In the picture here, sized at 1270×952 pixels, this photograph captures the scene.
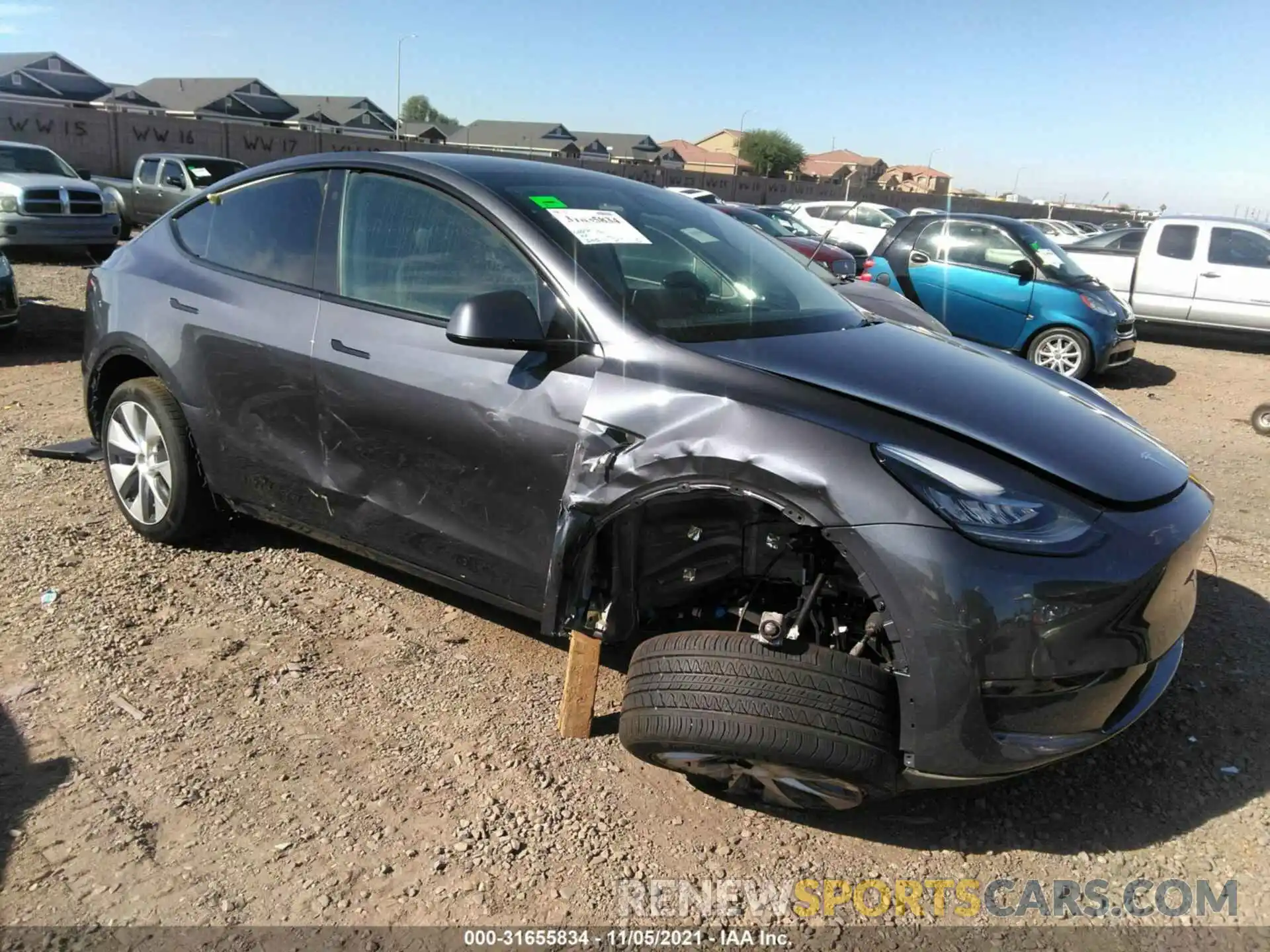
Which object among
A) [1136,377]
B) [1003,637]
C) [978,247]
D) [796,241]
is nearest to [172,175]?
[796,241]

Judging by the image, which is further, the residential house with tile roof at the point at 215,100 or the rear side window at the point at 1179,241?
the residential house with tile roof at the point at 215,100

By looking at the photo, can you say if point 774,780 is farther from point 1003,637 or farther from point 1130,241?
point 1130,241

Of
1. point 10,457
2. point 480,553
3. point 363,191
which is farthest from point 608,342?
point 10,457

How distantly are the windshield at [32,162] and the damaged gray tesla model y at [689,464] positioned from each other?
478 inches

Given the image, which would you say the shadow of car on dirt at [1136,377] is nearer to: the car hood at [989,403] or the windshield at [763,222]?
the windshield at [763,222]

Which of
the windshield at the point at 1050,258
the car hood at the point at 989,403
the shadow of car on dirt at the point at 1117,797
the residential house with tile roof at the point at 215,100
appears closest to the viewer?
the car hood at the point at 989,403

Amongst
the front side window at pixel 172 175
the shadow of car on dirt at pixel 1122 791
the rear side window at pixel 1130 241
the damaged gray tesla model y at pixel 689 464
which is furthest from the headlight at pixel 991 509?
the front side window at pixel 172 175

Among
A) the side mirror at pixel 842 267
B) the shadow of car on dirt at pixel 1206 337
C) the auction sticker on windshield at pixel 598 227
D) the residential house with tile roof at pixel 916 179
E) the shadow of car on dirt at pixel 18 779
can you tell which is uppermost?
the residential house with tile roof at pixel 916 179

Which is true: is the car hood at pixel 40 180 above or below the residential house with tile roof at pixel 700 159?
below

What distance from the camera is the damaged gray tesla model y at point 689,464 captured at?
2217mm

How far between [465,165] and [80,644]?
217 centimetres

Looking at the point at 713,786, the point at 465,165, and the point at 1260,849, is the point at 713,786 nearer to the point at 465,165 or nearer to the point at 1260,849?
the point at 1260,849

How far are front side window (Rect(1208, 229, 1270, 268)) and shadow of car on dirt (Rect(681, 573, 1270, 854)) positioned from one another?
399 inches

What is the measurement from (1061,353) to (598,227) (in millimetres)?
7437
